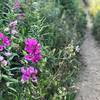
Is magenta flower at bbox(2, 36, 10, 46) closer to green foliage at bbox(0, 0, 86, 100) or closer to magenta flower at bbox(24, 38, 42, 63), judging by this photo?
green foliage at bbox(0, 0, 86, 100)

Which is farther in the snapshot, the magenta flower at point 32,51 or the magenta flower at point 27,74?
the magenta flower at point 32,51

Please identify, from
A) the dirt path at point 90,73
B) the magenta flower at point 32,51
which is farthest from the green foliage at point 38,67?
the dirt path at point 90,73

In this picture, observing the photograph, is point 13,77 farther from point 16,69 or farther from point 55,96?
point 55,96

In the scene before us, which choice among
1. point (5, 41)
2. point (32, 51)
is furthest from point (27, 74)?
point (5, 41)

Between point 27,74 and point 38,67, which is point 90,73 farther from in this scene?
point 27,74

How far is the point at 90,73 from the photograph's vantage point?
687 centimetres

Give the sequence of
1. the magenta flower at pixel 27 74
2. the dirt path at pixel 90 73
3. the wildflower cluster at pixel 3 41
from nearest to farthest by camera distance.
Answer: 1. the magenta flower at pixel 27 74
2. the wildflower cluster at pixel 3 41
3. the dirt path at pixel 90 73

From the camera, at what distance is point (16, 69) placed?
382cm

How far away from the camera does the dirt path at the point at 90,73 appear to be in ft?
17.8

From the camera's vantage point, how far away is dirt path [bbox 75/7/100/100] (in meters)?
5.41

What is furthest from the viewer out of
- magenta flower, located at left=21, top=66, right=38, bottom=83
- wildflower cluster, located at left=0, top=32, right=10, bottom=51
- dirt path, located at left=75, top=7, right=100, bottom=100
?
dirt path, located at left=75, top=7, right=100, bottom=100

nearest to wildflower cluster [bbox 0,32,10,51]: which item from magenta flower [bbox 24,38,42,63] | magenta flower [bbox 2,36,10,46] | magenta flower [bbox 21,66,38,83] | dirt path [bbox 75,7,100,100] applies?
magenta flower [bbox 2,36,10,46]

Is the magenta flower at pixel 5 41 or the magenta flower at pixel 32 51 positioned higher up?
the magenta flower at pixel 5 41

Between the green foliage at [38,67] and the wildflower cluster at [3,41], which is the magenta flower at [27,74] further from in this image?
the wildflower cluster at [3,41]
